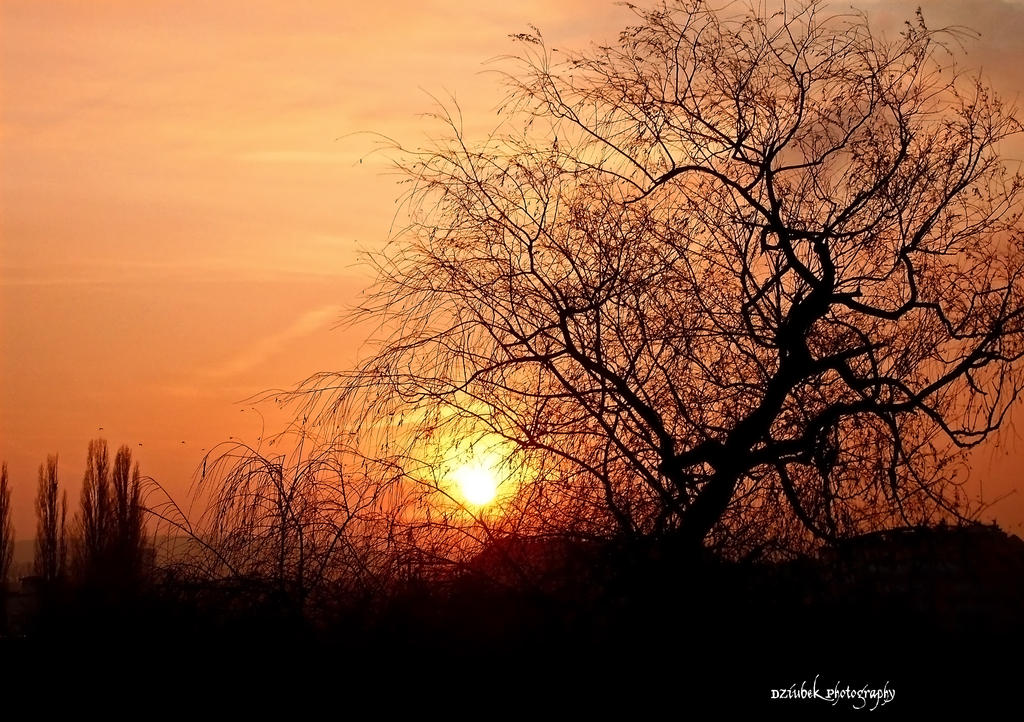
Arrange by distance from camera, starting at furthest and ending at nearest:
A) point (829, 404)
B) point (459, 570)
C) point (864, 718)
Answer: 1. point (829, 404)
2. point (459, 570)
3. point (864, 718)

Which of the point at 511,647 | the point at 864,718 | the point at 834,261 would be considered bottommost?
the point at 864,718

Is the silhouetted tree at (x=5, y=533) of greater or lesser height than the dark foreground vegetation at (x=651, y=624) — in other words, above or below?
above

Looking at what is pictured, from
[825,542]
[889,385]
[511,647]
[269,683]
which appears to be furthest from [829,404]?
[269,683]

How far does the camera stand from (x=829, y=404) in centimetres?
811

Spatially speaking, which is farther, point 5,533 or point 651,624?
point 5,533

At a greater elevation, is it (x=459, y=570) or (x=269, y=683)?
(x=459, y=570)

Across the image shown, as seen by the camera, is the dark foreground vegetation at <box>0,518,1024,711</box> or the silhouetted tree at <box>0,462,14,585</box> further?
the silhouetted tree at <box>0,462,14,585</box>

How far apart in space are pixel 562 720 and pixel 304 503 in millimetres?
2342

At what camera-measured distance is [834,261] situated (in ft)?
26.6

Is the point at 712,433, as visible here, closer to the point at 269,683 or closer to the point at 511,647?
the point at 511,647

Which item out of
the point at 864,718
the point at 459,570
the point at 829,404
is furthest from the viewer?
the point at 829,404

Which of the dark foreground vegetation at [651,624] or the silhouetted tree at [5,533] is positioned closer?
the dark foreground vegetation at [651,624]

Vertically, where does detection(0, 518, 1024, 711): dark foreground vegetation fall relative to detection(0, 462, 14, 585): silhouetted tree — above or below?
below

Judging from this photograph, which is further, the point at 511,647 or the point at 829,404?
the point at 829,404
